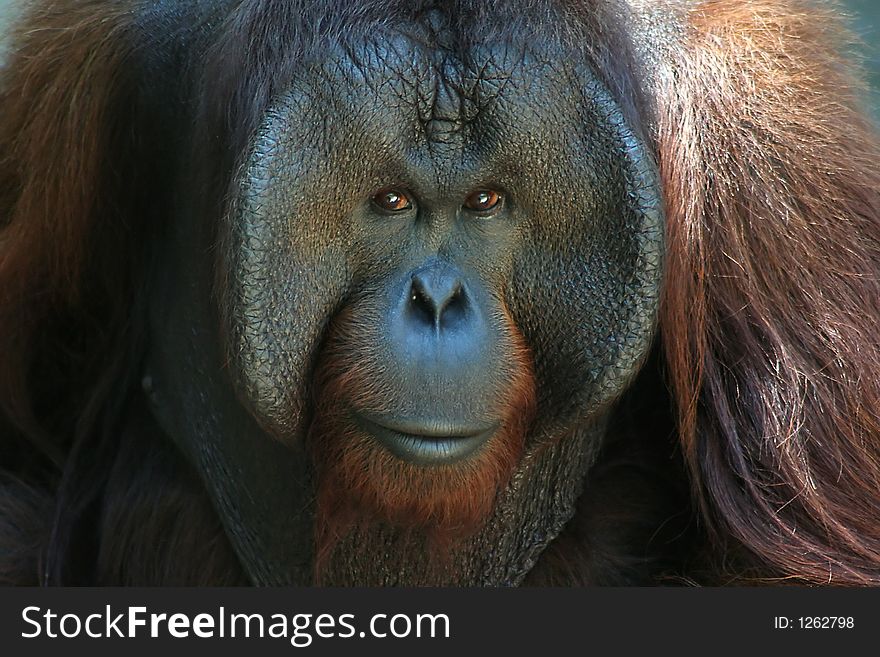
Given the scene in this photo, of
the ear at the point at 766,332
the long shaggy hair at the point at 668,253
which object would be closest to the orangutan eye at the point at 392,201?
the long shaggy hair at the point at 668,253

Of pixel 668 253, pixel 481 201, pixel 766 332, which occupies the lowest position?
pixel 766 332

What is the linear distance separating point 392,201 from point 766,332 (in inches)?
25.7

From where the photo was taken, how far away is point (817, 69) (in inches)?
91.0

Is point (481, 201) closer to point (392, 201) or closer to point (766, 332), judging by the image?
point (392, 201)

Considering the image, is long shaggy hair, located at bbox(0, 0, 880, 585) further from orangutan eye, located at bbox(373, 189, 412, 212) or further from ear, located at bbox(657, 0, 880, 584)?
orangutan eye, located at bbox(373, 189, 412, 212)

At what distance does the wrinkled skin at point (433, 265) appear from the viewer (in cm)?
182

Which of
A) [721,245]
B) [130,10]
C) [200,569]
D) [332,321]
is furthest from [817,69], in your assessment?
[200,569]

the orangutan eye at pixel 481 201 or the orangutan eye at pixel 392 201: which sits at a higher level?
the orangutan eye at pixel 392 201

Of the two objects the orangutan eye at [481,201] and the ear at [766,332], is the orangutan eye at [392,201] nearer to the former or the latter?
the orangutan eye at [481,201]

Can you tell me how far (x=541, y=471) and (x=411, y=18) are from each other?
30.7 inches

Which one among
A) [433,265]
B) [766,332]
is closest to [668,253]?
[766,332]

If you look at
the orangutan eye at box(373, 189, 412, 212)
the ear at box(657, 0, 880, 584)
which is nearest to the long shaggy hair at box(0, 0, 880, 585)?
the ear at box(657, 0, 880, 584)

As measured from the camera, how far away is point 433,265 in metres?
1.83

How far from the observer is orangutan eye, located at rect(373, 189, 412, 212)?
1860mm
